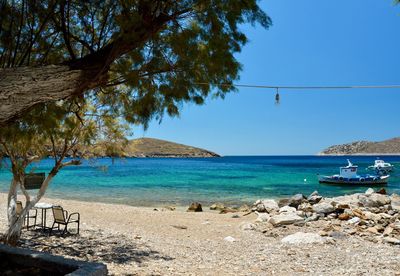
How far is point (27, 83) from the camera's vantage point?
3.57 meters

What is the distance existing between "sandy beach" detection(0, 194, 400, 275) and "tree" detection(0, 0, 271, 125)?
3631 millimetres

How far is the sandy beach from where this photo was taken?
734 centimetres

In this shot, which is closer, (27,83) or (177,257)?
(27,83)

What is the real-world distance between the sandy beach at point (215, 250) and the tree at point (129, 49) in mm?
3631

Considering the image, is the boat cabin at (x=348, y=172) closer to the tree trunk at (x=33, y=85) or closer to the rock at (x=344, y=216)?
the rock at (x=344, y=216)

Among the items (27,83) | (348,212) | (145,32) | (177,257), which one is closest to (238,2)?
(145,32)

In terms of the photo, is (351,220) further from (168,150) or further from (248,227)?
(168,150)

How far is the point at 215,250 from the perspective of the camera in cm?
932

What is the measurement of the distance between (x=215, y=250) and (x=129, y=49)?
6443 millimetres

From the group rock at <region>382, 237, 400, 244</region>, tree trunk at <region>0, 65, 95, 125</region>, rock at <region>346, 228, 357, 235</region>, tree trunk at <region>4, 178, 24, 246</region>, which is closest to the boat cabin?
rock at <region>346, 228, 357, 235</region>

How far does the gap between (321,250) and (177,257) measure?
3.40 m

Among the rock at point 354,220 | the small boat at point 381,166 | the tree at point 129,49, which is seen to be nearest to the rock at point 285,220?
the rock at point 354,220

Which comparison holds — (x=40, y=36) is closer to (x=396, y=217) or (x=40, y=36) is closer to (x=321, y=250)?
(x=321, y=250)

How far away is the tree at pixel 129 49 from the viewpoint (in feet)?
12.5
